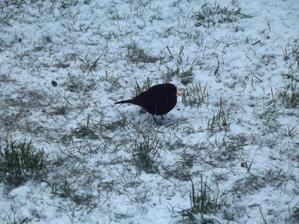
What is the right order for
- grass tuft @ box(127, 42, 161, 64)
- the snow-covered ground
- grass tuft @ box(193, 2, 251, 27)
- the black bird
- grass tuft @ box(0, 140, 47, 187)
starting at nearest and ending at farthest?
1. the snow-covered ground
2. grass tuft @ box(0, 140, 47, 187)
3. the black bird
4. grass tuft @ box(127, 42, 161, 64)
5. grass tuft @ box(193, 2, 251, 27)

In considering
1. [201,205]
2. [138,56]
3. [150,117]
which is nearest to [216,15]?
[138,56]

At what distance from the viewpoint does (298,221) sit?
3.88 m

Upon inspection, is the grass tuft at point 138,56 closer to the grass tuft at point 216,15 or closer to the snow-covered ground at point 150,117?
the snow-covered ground at point 150,117

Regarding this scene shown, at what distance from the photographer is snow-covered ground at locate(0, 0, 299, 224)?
Answer: 4129mm

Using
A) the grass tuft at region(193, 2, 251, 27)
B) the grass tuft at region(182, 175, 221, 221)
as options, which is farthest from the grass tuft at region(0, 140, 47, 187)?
the grass tuft at region(193, 2, 251, 27)

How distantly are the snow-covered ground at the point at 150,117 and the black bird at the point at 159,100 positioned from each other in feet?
0.60

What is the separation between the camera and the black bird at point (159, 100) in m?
5.37

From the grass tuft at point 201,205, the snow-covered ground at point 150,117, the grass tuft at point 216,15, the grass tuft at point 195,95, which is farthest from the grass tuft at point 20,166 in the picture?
the grass tuft at point 216,15

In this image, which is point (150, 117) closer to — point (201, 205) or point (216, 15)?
point (201, 205)

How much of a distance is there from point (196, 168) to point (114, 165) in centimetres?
79

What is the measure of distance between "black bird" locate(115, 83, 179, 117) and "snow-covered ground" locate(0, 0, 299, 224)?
18cm

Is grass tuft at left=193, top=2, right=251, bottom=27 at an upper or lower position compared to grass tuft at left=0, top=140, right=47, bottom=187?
upper

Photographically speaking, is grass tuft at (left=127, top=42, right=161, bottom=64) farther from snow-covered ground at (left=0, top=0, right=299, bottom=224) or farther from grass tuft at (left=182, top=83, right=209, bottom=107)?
grass tuft at (left=182, top=83, right=209, bottom=107)

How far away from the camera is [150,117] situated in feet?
18.6
